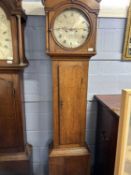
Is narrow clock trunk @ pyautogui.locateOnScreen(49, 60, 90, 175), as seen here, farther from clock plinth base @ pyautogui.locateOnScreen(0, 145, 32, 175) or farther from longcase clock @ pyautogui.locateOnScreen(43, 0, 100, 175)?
clock plinth base @ pyautogui.locateOnScreen(0, 145, 32, 175)

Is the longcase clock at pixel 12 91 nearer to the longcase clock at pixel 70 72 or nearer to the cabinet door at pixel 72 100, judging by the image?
the longcase clock at pixel 70 72

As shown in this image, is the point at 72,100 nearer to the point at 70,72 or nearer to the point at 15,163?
the point at 70,72

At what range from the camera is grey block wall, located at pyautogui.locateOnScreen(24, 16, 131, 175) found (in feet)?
5.23

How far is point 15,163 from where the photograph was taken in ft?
5.16

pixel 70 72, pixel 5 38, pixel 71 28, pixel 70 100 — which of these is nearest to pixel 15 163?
pixel 70 100

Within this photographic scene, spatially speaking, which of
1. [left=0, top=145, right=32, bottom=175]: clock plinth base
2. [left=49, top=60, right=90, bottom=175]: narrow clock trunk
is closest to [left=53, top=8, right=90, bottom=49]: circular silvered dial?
[left=49, top=60, right=90, bottom=175]: narrow clock trunk

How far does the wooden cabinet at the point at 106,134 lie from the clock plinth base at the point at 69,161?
0.49 ft

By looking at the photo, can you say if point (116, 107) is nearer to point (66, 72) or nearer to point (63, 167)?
Result: point (66, 72)

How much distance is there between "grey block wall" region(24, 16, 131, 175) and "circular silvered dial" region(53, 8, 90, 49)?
0.94ft

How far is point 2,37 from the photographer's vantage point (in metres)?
1.34

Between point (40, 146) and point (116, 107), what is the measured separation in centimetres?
93

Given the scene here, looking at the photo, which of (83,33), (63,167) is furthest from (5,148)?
(83,33)

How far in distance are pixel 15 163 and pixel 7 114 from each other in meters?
0.45

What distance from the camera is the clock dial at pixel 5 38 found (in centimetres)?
132
